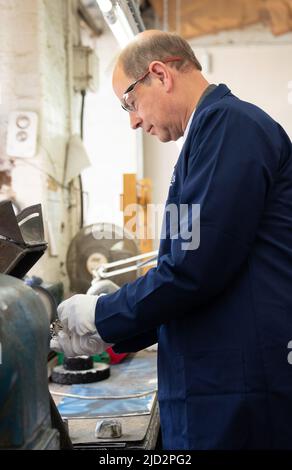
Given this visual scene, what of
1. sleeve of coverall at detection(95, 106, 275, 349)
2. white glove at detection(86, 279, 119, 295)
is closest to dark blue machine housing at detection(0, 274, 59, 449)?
sleeve of coverall at detection(95, 106, 275, 349)

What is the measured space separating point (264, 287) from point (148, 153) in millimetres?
4989

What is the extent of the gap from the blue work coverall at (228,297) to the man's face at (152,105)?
202 millimetres

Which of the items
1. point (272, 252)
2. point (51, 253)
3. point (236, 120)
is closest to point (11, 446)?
point (272, 252)

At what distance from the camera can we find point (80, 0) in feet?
15.5

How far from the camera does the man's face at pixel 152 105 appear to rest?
5.19 feet

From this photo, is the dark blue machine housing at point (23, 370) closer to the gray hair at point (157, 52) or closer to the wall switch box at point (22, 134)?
the gray hair at point (157, 52)

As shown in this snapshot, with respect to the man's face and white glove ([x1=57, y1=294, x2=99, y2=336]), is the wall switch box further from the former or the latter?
white glove ([x1=57, y1=294, x2=99, y2=336])

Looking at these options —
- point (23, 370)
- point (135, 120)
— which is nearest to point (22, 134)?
point (135, 120)

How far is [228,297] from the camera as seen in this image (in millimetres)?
1372

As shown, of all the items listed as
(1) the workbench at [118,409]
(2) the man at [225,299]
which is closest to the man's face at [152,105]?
(2) the man at [225,299]

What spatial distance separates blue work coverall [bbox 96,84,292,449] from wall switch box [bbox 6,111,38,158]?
73.0 inches

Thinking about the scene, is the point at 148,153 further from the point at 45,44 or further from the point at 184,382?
the point at 184,382

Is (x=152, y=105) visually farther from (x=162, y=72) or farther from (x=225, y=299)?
(x=225, y=299)

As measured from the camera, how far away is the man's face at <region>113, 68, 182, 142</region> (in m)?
1.58
